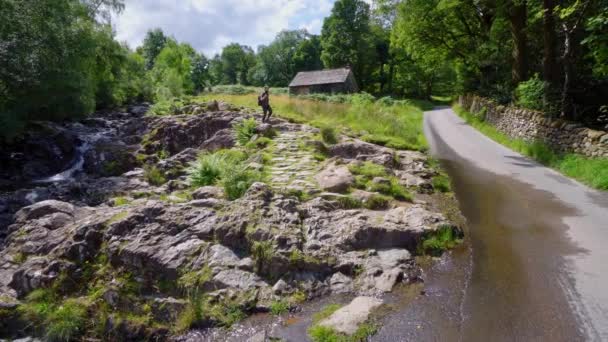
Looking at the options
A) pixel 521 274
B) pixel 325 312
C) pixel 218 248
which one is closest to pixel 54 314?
pixel 218 248

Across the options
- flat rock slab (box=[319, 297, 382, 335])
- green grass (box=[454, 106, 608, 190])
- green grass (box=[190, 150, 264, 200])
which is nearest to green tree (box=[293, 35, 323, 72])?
green grass (box=[454, 106, 608, 190])

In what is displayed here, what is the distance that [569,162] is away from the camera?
477 inches

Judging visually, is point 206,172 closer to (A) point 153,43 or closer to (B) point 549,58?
(B) point 549,58

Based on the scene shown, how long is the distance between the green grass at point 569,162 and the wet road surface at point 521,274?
412mm

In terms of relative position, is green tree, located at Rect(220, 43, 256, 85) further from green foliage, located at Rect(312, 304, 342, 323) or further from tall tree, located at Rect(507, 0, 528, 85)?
green foliage, located at Rect(312, 304, 342, 323)

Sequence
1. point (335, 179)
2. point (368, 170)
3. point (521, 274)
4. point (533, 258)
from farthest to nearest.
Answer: point (368, 170) → point (335, 179) → point (533, 258) → point (521, 274)

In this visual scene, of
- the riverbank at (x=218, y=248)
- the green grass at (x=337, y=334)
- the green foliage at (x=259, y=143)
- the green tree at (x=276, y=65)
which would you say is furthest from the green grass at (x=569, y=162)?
the green tree at (x=276, y=65)

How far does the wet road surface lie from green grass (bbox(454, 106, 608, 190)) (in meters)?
0.41

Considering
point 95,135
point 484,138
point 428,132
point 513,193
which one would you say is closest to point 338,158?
point 513,193

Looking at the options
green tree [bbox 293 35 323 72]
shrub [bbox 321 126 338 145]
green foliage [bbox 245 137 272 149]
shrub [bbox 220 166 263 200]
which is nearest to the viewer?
shrub [bbox 220 166 263 200]

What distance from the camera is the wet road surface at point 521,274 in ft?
16.7

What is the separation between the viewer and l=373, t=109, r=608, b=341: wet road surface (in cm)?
508

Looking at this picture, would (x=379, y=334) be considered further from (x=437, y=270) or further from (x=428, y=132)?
(x=428, y=132)

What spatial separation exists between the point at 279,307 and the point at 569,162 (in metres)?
11.2
